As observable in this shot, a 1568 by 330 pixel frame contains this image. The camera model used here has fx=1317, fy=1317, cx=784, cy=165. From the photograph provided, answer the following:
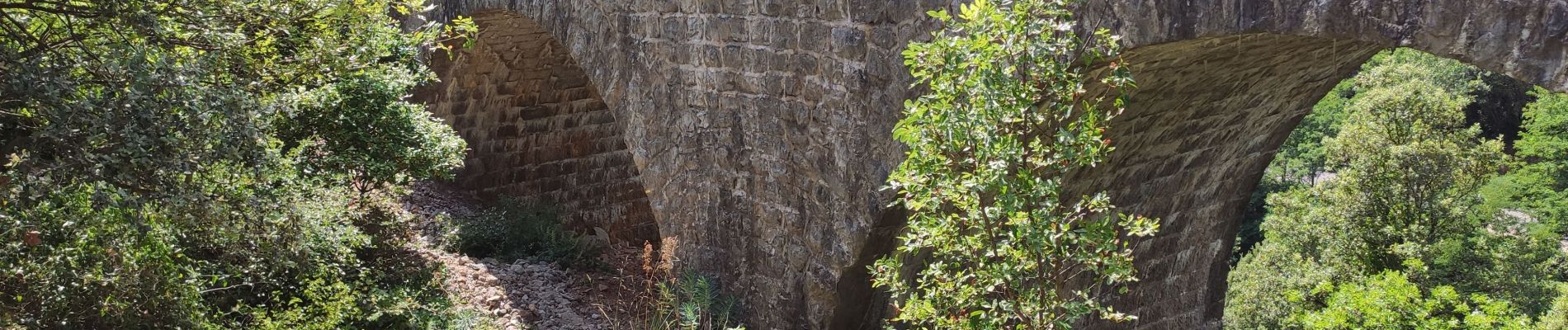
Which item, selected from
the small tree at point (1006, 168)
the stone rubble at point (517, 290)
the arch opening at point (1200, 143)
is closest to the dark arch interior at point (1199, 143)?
the arch opening at point (1200, 143)

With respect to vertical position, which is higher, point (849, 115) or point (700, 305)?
point (849, 115)

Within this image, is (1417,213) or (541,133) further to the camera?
(1417,213)

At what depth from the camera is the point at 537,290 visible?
8367 millimetres

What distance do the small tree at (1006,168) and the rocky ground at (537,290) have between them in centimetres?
326

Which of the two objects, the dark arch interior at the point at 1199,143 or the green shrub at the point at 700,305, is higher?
Answer: the dark arch interior at the point at 1199,143

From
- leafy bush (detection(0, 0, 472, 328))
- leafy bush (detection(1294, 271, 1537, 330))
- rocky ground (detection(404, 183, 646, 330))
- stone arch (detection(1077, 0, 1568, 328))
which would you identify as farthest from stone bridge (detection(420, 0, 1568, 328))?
leafy bush (detection(1294, 271, 1537, 330))

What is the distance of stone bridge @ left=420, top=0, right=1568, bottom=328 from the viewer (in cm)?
493

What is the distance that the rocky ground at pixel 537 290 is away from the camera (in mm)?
7840

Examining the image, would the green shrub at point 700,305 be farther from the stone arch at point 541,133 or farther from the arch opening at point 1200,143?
the stone arch at point 541,133

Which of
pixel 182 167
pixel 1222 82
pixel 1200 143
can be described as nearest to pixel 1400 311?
pixel 1200 143

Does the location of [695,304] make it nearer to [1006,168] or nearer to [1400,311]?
[1006,168]

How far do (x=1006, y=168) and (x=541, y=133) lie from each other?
7916mm

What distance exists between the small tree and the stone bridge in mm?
858

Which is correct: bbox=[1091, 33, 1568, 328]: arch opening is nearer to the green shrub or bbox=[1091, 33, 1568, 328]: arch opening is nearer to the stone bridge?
the stone bridge
